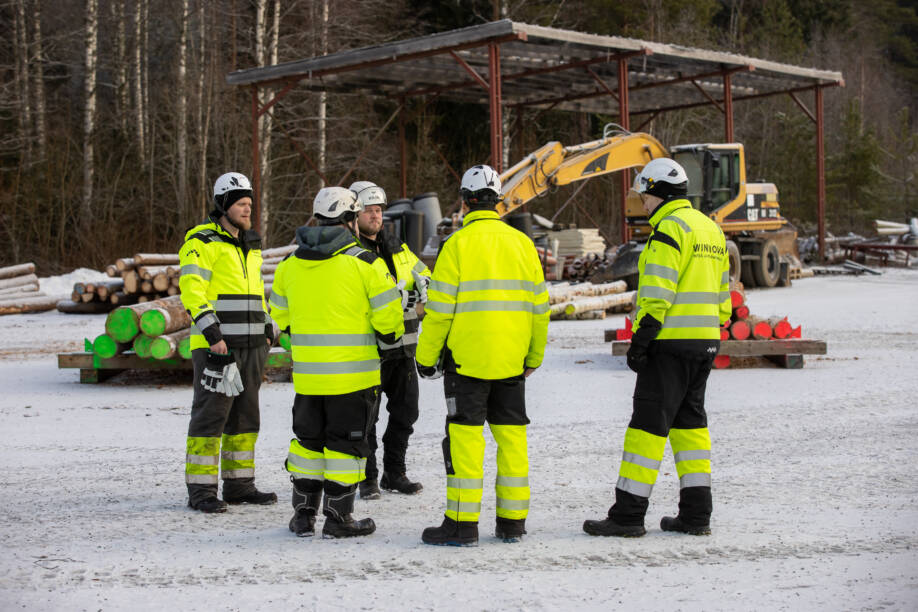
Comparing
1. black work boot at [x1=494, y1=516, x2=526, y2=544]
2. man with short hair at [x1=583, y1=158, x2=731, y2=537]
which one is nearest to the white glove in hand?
black work boot at [x1=494, y1=516, x2=526, y2=544]

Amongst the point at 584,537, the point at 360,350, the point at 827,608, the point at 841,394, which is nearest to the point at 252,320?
the point at 360,350

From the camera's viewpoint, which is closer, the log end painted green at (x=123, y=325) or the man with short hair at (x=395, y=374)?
the man with short hair at (x=395, y=374)

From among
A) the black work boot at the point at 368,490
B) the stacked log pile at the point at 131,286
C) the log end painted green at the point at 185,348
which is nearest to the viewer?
the black work boot at the point at 368,490

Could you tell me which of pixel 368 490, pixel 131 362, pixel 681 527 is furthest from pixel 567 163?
pixel 681 527

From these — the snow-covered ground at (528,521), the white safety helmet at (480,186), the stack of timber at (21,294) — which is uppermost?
the white safety helmet at (480,186)

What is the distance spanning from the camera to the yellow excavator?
738 inches

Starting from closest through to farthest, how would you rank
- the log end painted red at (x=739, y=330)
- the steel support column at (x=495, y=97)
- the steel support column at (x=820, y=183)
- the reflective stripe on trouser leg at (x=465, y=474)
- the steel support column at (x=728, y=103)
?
1. the reflective stripe on trouser leg at (x=465, y=474)
2. the log end painted red at (x=739, y=330)
3. the steel support column at (x=495, y=97)
4. the steel support column at (x=728, y=103)
5. the steel support column at (x=820, y=183)

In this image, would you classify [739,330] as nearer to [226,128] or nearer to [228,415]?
[228,415]

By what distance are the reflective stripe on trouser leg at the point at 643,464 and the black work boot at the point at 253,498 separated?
2.27 meters

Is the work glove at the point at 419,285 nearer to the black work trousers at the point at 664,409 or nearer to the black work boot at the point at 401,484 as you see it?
the black work boot at the point at 401,484

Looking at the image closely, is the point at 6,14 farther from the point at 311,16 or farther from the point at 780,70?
the point at 780,70

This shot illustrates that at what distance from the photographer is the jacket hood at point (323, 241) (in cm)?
573

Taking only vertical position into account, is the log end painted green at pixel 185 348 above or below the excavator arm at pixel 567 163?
below

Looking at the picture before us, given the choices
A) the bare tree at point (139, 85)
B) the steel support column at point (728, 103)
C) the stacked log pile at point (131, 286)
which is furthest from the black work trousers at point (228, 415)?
the bare tree at point (139, 85)
